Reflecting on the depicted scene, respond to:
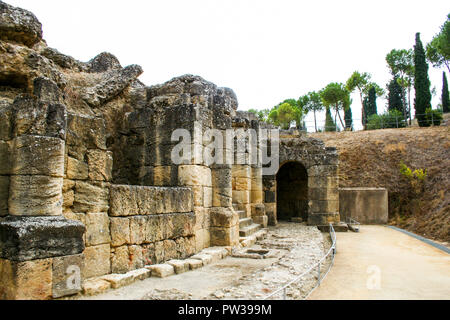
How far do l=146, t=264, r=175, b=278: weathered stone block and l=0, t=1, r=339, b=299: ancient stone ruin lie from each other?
0.25 m

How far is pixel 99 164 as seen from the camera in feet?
16.7

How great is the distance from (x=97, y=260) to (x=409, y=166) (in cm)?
2094

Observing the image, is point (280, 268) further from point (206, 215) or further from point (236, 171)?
point (236, 171)

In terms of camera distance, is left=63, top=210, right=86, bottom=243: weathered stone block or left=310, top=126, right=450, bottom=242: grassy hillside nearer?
left=63, top=210, right=86, bottom=243: weathered stone block

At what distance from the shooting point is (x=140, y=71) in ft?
29.0

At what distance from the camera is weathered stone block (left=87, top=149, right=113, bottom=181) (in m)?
5.00

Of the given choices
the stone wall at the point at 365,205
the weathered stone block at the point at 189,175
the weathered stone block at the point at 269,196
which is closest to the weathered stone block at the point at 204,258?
the weathered stone block at the point at 189,175

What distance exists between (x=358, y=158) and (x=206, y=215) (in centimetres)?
1781

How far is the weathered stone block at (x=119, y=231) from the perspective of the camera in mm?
5301

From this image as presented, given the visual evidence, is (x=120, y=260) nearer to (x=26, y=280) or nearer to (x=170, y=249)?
(x=170, y=249)

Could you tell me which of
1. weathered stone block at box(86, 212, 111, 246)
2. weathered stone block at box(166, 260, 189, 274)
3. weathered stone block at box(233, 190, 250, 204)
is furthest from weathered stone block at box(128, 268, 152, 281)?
weathered stone block at box(233, 190, 250, 204)

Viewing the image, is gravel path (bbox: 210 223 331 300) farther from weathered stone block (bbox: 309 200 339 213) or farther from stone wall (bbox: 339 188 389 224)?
stone wall (bbox: 339 188 389 224)
